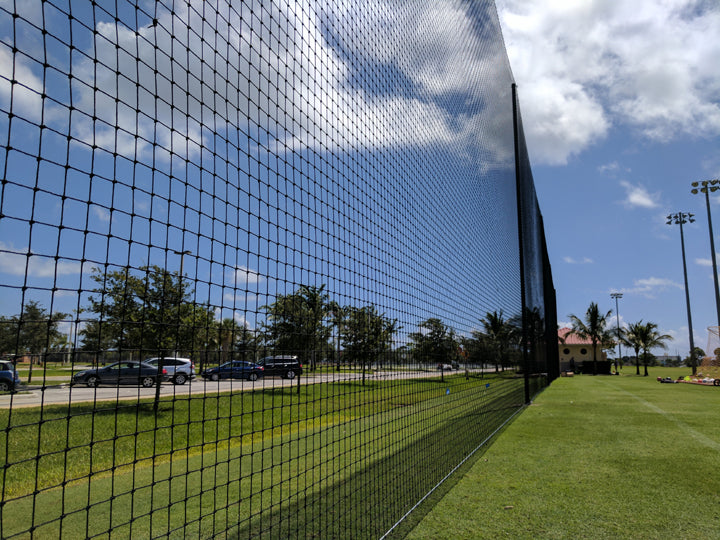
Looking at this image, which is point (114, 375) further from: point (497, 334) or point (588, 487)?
point (497, 334)

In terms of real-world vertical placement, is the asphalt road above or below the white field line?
above

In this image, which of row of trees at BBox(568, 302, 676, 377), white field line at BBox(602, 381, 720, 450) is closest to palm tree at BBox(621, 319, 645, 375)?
row of trees at BBox(568, 302, 676, 377)

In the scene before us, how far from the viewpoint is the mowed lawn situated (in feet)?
10.4

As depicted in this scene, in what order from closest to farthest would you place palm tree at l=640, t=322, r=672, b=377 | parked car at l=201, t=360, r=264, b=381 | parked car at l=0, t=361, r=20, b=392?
parked car at l=0, t=361, r=20, b=392 < parked car at l=201, t=360, r=264, b=381 < palm tree at l=640, t=322, r=672, b=377

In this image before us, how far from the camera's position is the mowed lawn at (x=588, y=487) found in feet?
10.4

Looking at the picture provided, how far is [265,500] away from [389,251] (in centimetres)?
220

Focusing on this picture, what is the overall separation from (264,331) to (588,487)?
123 inches

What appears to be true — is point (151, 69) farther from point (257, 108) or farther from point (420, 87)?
point (420, 87)

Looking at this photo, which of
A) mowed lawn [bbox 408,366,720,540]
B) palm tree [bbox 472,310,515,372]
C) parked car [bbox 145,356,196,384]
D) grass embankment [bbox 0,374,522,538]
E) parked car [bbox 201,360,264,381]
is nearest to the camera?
grass embankment [bbox 0,374,522,538]

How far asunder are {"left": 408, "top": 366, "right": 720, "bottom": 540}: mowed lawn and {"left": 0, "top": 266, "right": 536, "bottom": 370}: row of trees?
1254 millimetres

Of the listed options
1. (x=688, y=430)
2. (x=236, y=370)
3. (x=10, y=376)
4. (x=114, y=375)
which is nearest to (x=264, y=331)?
(x=236, y=370)

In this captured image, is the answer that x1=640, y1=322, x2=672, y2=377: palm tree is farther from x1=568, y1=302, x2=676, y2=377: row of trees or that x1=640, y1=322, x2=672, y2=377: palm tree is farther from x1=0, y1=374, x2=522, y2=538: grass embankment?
x1=0, y1=374, x2=522, y2=538: grass embankment

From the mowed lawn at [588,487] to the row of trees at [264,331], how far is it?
125cm

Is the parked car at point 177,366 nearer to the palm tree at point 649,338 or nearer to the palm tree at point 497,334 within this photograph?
the palm tree at point 497,334
